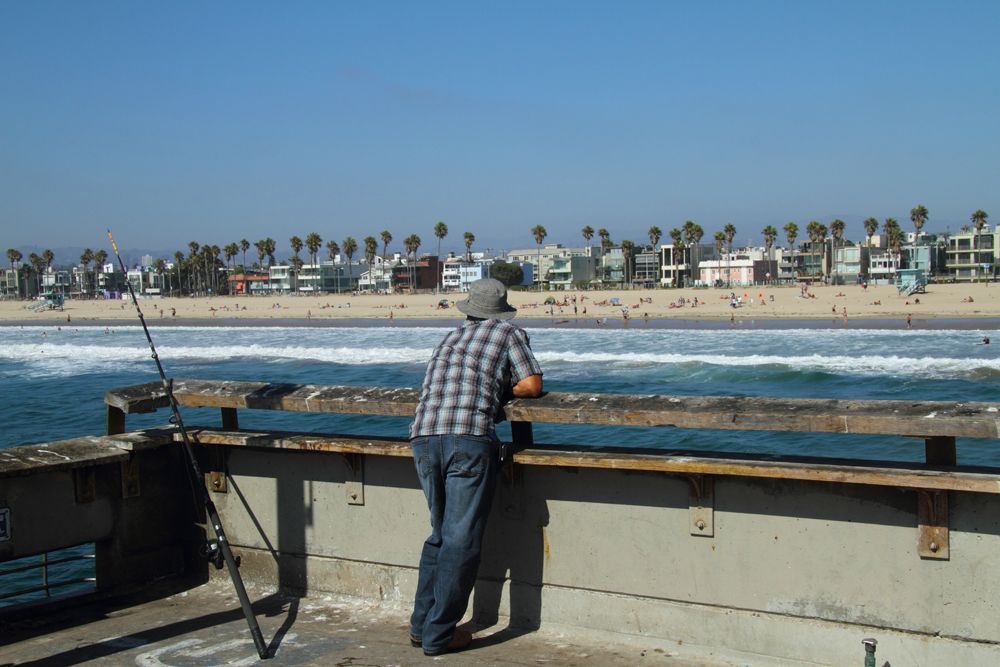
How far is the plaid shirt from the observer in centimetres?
425

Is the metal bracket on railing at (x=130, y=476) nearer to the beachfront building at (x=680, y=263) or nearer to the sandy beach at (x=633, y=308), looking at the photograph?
the sandy beach at (x=633, y=308)

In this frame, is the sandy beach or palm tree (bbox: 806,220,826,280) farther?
palm tree (bbox: 806,220,826,280)

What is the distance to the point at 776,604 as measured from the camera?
4145mm

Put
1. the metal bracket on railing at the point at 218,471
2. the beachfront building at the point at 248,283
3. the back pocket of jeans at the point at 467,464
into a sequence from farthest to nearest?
the beachfront building at the point at 248,283 < the metal bracket on railing at the point at 218,471 < the back pocket of jeans at the point at 467,464

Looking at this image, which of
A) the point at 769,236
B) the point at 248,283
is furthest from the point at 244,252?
the point at 769,236

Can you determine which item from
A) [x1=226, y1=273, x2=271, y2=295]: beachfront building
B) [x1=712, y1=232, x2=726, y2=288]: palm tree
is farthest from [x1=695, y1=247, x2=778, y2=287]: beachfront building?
[x1=226, y1=273, x2=271, y2=295]: beachfront building

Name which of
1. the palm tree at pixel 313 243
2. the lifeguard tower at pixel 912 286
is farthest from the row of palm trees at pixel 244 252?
the lifeguard tower at pixel 912 286

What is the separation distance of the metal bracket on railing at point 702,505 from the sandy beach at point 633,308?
2252 inches

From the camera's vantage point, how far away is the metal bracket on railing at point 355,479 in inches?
198

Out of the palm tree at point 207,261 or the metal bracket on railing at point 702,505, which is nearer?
the metal bracket on railing at point 702,505

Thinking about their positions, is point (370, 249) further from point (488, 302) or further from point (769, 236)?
point (488, 302)

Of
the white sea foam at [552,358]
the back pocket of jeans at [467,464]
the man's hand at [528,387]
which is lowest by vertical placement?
the white sea foam at [552,358]

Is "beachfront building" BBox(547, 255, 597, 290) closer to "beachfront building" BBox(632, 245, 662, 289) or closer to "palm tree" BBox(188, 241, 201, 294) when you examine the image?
"beachfront building" BBox(632, 245, 662, 289)

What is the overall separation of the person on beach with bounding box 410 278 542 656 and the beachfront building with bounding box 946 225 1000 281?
438 ft
